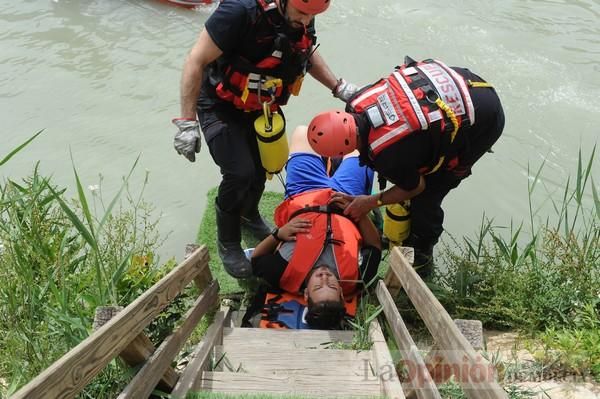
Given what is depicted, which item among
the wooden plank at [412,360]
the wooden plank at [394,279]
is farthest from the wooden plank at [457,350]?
the wooden plank at [394,279]

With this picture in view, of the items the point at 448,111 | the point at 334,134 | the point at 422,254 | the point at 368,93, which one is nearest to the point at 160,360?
the point at 334,134

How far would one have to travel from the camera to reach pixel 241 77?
9.05 feet

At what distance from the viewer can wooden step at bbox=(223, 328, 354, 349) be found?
2792 millimetres

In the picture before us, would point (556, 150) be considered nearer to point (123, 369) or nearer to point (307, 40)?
point (307, 40)

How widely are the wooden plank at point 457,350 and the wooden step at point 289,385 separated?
487mm

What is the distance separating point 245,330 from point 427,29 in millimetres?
4874

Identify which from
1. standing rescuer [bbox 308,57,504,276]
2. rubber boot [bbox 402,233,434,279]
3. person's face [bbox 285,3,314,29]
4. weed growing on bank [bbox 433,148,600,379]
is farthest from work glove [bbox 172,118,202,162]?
weed growing on bank [bbox 433,148,600,379]

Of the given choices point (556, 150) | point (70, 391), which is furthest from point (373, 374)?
point (556, 150)

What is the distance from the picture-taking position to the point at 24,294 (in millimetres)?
2273

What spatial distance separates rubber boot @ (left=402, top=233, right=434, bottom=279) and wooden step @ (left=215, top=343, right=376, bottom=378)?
1007 mm

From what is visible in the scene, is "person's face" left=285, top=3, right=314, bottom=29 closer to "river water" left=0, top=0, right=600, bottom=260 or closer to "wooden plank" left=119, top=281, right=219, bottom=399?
"wooden plank" left=119, top=281, right=219, bottom=399

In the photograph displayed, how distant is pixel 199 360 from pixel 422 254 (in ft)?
5.54

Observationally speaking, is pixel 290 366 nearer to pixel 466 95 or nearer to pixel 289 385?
pixel 289 385

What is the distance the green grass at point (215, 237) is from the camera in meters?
3.67
